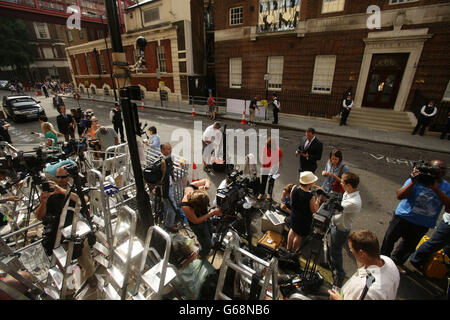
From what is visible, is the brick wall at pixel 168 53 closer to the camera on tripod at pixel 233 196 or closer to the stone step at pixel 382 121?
the stone step at pixel 382 121

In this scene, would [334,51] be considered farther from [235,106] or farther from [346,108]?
[235,106]

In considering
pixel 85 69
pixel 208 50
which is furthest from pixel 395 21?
pixel 85 69

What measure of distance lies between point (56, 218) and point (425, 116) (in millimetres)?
16342

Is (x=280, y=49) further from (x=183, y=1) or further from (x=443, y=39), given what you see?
(x=183, y=1)

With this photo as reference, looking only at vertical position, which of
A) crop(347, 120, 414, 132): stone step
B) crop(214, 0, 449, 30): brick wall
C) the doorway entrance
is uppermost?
crop(214, 0, 449, 30): brick wall

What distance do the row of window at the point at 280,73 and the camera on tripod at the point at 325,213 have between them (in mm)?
14338

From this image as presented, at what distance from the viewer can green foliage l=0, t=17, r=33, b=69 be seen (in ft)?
137

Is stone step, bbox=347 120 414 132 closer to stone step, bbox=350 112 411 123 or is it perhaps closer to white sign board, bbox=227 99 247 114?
stone step, bbox=350 112 411 123

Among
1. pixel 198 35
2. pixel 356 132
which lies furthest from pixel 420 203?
pixel 198 35

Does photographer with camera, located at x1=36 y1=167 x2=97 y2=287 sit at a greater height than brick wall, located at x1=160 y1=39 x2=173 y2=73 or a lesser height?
lesser

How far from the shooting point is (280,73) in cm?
1748

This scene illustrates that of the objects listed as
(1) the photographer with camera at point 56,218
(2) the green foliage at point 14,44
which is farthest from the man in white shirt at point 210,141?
(2) the green foliage at point 14,44

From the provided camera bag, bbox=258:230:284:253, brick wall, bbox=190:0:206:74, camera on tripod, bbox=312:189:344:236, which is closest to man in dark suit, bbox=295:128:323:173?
A: camera on tripod, bbox=312:189:344:236

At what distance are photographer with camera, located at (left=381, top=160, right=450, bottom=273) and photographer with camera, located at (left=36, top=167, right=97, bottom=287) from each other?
5.03m
